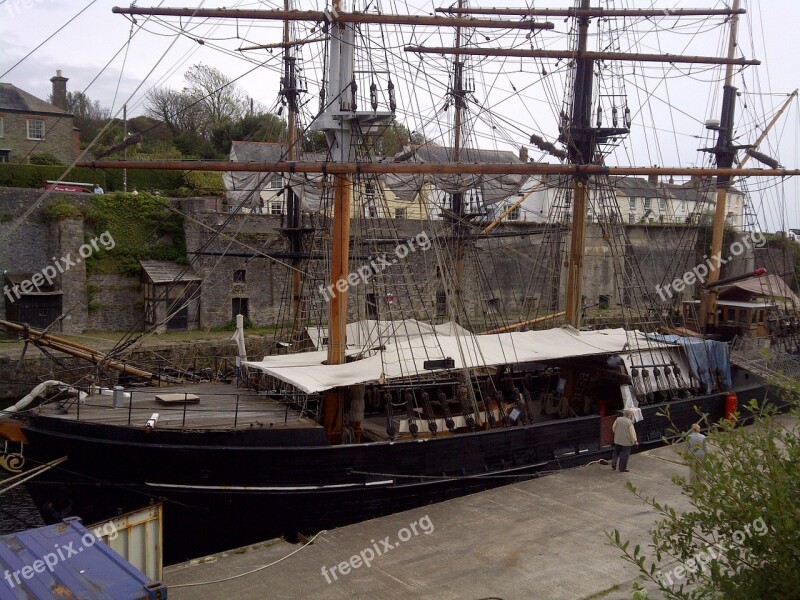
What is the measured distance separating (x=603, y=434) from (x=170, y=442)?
27.8 feet

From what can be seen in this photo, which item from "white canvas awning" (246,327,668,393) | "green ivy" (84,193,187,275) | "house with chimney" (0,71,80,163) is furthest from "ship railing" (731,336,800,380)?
"house with chimney" (0,71,80,163)

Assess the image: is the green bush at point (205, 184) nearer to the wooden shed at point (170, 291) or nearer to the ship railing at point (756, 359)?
the wooden shed at point (170, 291)

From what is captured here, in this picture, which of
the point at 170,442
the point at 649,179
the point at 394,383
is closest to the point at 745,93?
the point at 394,383

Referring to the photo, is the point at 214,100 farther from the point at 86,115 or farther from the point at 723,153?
the point at 723,153

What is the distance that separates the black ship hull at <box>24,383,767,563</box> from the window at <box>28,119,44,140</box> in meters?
29.5

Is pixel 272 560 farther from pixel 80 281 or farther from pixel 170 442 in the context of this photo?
pixel 80 281

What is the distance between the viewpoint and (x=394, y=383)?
43.6 feet

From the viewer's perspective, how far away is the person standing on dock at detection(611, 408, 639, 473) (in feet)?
39.1

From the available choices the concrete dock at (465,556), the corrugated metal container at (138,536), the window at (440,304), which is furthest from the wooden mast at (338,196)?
the window at (440,304)

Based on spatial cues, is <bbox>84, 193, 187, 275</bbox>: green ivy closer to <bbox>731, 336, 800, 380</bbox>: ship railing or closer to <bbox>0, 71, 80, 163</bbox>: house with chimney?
<bbox>0, 71, 80, 163</bbox>: house with chimney

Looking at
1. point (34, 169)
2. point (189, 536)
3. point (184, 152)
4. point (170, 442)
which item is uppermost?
point (184, 152)

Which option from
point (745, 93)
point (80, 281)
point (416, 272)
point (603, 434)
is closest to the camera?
point (603, 434)

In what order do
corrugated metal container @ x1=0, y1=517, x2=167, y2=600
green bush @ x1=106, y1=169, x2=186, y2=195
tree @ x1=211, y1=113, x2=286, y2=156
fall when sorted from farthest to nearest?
tree @ x1=211, y1=113, x2=286, y2=156 → green bush @ x1=106, y1=169, x2=186, y2=195 → corrugated metal container @ x1=0, y1=517, x2=167, y2=600

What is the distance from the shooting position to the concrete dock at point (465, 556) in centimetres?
768
